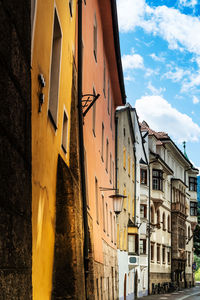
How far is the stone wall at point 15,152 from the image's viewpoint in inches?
133

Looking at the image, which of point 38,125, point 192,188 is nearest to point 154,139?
point 192,188

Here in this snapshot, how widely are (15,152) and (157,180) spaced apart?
50.1 metres

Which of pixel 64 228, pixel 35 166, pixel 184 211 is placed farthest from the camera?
pixel 184 211

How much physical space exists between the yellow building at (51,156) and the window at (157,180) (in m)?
44.2

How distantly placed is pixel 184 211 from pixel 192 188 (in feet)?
29.7

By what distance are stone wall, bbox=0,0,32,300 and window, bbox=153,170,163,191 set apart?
49.2 meters

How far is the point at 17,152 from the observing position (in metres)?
3.72

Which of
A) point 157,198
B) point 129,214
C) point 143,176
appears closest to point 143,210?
point 143,176

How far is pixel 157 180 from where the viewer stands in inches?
2095

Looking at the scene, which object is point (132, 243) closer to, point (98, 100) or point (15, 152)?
point (98, 100)

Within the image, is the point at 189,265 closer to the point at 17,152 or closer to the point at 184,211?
the point at 184,211

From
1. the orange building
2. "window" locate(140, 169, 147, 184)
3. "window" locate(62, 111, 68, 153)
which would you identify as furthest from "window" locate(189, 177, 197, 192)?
"window" locate(62, 111, 68, 153)

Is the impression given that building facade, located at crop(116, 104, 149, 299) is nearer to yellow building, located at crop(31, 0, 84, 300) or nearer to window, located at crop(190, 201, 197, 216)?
yellow building, located at crop(31, 0, 84, 300)

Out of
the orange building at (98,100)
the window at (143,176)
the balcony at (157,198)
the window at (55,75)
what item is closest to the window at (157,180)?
the balcony at (157,198)
